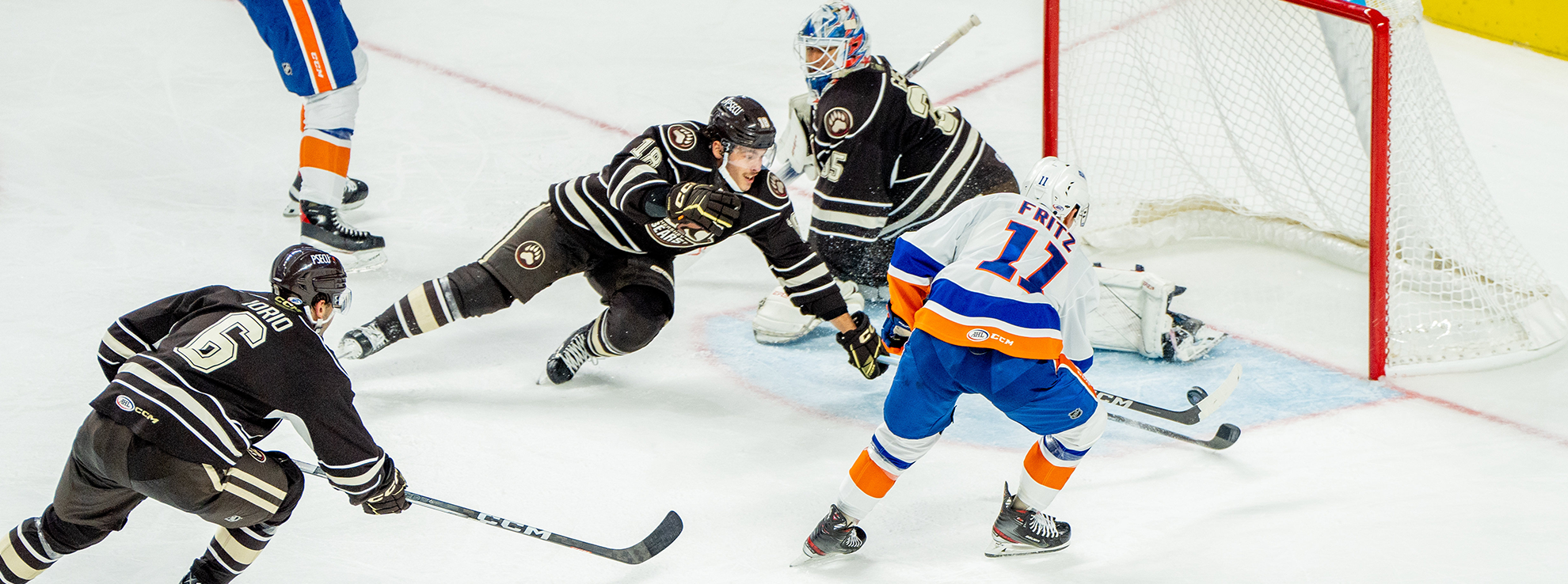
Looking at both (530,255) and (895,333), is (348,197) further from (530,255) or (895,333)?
(895,333)

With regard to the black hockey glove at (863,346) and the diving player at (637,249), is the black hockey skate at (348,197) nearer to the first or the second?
the diving player at (637,249)

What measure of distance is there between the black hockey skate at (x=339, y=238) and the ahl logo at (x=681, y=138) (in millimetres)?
1269

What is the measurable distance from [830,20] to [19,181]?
2.98 meters

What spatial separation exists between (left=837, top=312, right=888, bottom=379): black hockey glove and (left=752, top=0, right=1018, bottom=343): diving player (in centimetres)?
44

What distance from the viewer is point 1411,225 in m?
3.54

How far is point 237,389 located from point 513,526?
63cm

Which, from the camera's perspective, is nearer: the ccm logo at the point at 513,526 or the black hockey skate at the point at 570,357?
the ccm logo at the point at 513,526

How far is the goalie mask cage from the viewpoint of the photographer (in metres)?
3.43

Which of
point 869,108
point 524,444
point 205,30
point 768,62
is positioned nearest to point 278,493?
point 524,444

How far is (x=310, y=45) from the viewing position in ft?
12.7

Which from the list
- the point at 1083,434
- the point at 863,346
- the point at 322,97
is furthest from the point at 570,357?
the point at 1083,434

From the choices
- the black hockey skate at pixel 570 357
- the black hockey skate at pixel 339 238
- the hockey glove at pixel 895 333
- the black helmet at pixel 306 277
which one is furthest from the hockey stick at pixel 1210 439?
the black hockey skate at pixel 339 238

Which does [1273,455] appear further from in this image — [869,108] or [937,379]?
[869,108]

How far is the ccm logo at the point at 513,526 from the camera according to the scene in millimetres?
2609
